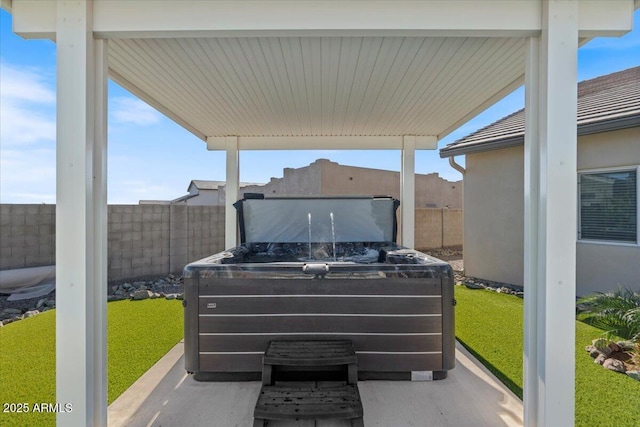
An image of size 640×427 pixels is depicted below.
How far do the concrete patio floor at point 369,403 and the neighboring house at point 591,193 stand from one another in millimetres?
3435

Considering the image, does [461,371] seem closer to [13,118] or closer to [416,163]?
[416,163]

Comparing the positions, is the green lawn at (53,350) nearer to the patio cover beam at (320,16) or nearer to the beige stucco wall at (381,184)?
the patio cover beam at (320,16)

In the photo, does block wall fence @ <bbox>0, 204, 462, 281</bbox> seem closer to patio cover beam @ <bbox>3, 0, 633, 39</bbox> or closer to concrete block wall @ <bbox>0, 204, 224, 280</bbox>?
concrete block wall @ <bbox>0, 204, 224, 280</bbox>

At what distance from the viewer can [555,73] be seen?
6.27 ft

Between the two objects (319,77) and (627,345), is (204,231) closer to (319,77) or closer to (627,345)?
(319,77)

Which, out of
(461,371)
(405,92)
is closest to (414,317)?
(461,371)

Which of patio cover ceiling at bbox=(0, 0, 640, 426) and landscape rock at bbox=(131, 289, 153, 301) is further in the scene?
landscape rock at bbox=(131, 289, 153, 301)

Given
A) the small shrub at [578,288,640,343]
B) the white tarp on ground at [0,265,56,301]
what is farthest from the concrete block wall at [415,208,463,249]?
the white tarp on ground at [0,265,56,301]

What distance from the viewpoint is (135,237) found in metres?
6.77

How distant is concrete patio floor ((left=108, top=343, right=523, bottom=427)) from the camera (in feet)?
7.39

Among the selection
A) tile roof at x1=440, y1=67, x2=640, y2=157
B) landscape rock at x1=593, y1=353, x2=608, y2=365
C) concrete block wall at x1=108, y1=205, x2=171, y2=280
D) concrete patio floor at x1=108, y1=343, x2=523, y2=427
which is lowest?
concrete patio floor at x1=108, y1=343, x2=523, y2=427

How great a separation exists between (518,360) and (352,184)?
33.8 ft

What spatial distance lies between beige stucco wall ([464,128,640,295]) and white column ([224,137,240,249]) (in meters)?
4.95

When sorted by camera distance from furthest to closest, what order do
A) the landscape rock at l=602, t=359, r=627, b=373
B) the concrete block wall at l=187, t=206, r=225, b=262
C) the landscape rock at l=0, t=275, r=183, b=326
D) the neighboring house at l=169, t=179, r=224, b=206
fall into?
the neighboring house at l=169, t=179, r=224, b=206 < the concrete block wall at l=187, t=206, r=225, b=262 < the landscape rock at l=0, t=275, r=183, b=326 < the landscape rock at l=602, t=359, r=627, b=373
